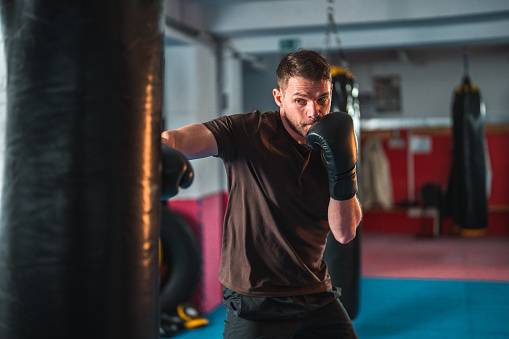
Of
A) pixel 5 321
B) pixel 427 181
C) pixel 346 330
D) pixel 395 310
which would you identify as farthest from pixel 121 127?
pixel 427 181

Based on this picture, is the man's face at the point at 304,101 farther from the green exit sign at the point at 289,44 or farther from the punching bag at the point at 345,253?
the green exit sign at the point at 289,44

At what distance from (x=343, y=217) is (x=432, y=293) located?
391 cm

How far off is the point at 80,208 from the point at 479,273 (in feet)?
20.2

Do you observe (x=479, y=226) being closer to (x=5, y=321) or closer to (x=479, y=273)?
(x=479, y=273)

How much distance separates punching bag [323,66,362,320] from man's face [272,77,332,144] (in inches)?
67.0

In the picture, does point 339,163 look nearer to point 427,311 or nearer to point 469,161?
point 427,311

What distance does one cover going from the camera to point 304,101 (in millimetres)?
1708

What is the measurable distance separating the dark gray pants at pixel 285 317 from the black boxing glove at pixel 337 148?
0.39m

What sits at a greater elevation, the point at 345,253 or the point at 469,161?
the point at 469,161

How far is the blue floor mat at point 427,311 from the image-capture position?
4.04m

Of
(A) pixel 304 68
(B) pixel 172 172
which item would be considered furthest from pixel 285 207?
(B) pixel 172 172

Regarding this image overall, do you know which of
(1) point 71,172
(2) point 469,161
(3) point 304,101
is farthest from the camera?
(2) point 469,161

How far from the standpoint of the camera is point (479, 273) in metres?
6.04

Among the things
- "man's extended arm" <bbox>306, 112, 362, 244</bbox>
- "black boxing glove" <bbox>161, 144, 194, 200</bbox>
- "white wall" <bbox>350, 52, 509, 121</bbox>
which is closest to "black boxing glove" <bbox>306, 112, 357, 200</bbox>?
"man's extended arm" <bbox>306, 112, 362, 244</bbox>
